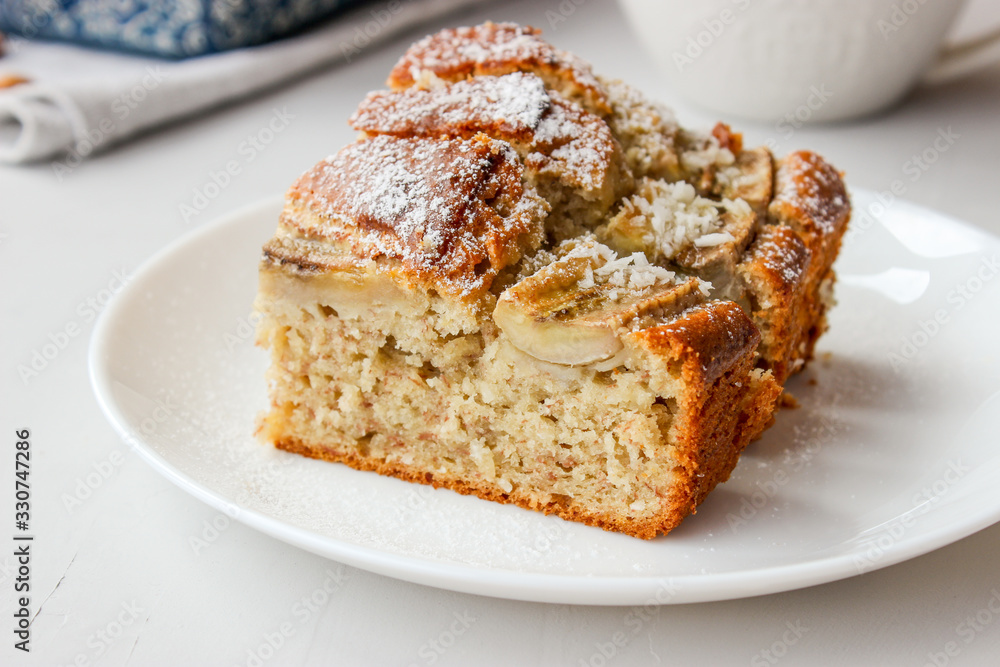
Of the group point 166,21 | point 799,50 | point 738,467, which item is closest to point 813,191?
point 738,467

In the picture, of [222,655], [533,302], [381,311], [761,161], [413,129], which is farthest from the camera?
[761,161]

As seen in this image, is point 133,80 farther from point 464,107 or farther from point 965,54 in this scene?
point 965,54

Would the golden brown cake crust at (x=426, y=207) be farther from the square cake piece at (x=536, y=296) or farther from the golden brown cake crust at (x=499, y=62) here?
the golden brown cake crust at (x=499, y=62)

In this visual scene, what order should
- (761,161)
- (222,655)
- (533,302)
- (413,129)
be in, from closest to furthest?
(222,655) → (533,302) → (413,129) → (761,161)

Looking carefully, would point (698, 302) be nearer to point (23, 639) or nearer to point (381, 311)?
point (381, 311)

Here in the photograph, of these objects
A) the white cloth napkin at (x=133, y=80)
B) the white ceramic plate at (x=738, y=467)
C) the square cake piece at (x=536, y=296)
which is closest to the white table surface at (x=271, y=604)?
the white ceramic plate at (x=738, y=467)

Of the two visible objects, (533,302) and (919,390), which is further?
(919,390)

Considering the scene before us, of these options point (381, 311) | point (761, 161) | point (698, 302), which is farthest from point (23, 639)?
point (761, 161)

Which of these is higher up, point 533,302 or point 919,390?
point 533,302
